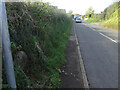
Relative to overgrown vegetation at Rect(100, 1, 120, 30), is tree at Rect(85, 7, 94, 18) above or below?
above

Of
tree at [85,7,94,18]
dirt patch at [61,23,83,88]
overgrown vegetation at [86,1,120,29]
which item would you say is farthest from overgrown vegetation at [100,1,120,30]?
tree at [85,7,94,18]

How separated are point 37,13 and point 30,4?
419 millimetres

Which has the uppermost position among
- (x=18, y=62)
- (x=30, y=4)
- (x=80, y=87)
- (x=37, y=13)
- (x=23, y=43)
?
(x=30, y=4)

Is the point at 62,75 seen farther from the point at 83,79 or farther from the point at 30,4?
the point at 30,4

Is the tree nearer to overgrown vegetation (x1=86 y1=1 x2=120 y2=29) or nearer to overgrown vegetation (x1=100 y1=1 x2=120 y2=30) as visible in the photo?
overgrown vegetation (x1=86 y1=1 x2=120 y2=29)

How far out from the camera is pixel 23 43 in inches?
121

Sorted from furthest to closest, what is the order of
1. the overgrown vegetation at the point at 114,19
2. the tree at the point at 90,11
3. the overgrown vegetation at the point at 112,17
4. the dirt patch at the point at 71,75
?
the tree at the point at 90,11 → the overgrown vegetation at the point at 112,17 → the overgrown vegetation at the point at 114,19 → the dirt patch at the point at 71,75

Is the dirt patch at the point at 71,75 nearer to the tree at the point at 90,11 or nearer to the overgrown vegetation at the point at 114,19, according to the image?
the overgrown vegetation at the point at 114,19

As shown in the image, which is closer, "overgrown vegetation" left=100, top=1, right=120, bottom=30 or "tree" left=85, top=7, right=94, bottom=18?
"overgrown vegetation" left=100, top=1, right=120, bottom=30

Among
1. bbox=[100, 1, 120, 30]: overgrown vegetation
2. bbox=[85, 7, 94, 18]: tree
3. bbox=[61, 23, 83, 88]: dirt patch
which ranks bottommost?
bbox=[61, 23, 83, 88]: dirt patch

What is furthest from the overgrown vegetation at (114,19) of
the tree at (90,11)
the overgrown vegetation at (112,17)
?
the tree at (90,11)

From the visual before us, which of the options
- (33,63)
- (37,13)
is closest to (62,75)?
(33,63)

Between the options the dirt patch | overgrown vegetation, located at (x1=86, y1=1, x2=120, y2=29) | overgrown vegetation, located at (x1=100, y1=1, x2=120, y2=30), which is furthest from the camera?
overgrown vegetation, located at (x1=86, y1=1, x2=120, y2=29)

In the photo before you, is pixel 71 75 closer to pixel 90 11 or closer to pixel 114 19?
pixel 114 19
